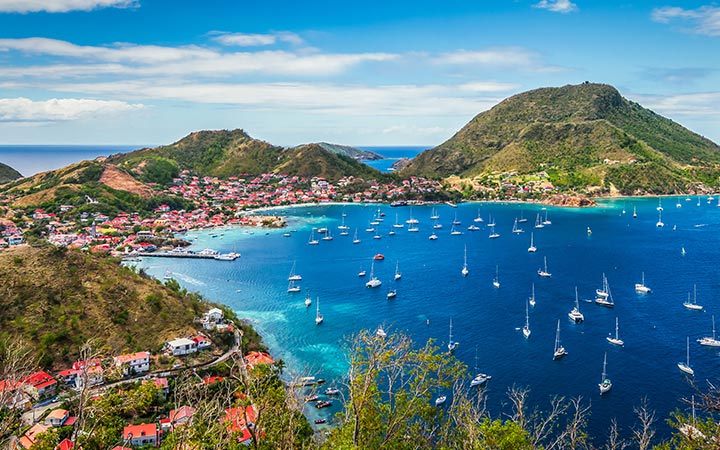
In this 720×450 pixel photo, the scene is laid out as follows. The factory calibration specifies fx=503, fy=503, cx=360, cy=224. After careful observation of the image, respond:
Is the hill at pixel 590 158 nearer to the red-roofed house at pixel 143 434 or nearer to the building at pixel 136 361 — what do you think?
the building at pixel 136 361

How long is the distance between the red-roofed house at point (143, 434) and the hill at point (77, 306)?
7432mm

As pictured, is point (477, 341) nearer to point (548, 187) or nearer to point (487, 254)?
point (487, 254)

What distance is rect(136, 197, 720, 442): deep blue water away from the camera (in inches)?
1516

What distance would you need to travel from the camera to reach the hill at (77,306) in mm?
37375

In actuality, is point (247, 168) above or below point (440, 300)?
above

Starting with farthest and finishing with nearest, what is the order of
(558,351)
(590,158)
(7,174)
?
1. (7,174)
2. (590,158)
3. (558,351)

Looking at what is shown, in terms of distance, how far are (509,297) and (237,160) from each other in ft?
459

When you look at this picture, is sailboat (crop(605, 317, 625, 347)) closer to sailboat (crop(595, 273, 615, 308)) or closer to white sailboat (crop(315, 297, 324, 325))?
sailboat (crop(595, 273, 615, 308))

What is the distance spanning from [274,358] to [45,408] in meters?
16.5

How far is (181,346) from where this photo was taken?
39375 millimetres

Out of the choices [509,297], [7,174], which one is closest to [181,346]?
[509,297]

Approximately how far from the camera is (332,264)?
75.6 metres

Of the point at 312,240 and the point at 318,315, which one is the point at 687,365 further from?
the point at 312,240

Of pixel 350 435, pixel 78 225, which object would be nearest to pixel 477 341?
pixel 350 435
